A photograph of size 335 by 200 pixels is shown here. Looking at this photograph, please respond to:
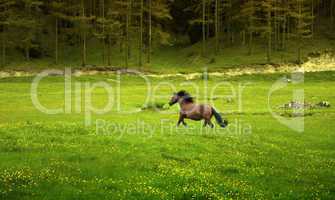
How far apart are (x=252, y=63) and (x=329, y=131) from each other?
157ft

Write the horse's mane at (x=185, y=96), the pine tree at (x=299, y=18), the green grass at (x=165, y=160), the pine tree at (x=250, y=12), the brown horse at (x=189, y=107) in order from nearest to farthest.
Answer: the green grass at (x=165, y=160)
the horse's mane at (x=185, y=96)
the brown horse at (x=189, y=107)
the pine tree at (x=299, y=18)
the pine tree at (x=250, y=12)

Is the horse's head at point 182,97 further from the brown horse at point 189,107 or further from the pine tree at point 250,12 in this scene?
the pine tree at point 250,12

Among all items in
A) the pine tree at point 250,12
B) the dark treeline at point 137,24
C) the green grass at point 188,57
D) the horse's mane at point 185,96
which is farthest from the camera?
the pine tree at point 250,12

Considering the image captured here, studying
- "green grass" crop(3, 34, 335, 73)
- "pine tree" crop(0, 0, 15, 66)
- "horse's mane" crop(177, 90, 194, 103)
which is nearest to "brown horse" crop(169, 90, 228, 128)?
"horse's mane" crop(177, 90, 194, 103)

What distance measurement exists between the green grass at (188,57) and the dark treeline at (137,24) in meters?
1.15

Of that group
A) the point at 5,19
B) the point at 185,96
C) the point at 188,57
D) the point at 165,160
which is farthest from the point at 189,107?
the point at 5,19

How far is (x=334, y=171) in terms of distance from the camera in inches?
758

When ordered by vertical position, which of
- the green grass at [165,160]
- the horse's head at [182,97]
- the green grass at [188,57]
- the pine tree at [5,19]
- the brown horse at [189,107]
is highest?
the pine tree at [5,19]

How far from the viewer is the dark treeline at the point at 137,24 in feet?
267

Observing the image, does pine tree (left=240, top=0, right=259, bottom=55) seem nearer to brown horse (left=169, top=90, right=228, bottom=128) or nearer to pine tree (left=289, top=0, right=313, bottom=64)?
pine tree (left=289, top=0, right=313, bottom=64)

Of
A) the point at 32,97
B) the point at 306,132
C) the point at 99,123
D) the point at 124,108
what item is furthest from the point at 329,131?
the point at 32,97

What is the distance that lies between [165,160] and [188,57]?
69.7m

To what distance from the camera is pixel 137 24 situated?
94938 mm

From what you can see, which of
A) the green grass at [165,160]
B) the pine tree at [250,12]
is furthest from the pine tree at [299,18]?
the green grass at [165,160]
